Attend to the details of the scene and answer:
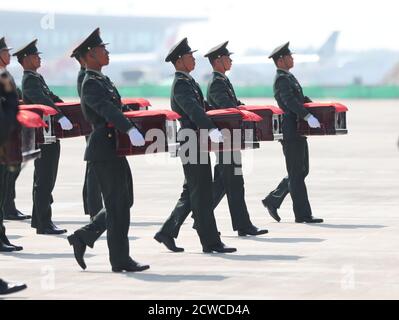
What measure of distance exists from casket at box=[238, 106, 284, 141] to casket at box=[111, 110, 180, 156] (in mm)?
2737

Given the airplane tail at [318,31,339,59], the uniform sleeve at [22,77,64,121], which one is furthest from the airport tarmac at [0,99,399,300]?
the airplane tail at [318,31,339,59]

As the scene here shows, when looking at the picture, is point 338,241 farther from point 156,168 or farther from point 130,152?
point 156,168

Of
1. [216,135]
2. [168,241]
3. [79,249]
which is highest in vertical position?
[216,135]

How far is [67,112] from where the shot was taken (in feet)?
48.4

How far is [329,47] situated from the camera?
133m

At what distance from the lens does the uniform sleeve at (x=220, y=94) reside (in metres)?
14.1

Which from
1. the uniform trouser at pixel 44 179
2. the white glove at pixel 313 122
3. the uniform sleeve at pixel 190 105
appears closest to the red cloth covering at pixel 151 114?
the uniform sleeve at pixel 190 105

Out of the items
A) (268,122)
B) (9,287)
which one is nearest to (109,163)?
(9,287)

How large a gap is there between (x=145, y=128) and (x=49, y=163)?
362 centimetres

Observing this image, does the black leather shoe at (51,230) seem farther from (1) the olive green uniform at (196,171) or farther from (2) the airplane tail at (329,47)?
(2) the airplane tail at (329,47)

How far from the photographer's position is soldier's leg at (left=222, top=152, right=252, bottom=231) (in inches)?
566

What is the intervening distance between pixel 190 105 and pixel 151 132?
990mm

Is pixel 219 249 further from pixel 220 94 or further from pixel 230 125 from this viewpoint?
pixel 220 94
